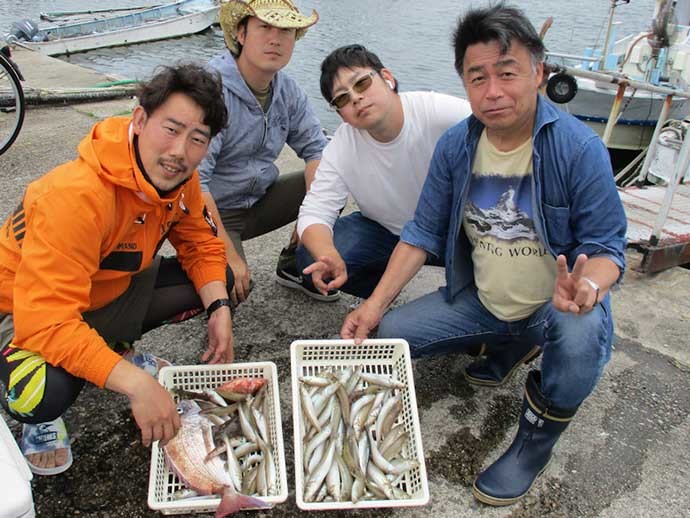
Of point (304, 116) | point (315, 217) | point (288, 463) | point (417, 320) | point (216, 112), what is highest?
point (216, 112)

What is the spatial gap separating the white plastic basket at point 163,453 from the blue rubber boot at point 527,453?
84 centimetres

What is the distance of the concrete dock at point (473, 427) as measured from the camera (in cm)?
228

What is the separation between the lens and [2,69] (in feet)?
20.4

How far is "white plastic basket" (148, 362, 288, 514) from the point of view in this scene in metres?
1.99

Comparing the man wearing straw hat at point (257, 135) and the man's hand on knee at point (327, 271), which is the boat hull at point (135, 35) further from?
the man's hand on knee at point (327, 271)

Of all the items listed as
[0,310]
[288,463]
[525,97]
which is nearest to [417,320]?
[288,463]

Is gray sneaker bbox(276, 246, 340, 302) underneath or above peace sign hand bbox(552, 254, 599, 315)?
underneath

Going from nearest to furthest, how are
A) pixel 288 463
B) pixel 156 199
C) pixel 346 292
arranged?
pixel 156 199 < pixel 288 463 < pixel 346 292

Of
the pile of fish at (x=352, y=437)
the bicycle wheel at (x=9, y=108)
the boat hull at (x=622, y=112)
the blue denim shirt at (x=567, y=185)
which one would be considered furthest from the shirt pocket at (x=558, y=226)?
the boat hull at (x=622, y=112)

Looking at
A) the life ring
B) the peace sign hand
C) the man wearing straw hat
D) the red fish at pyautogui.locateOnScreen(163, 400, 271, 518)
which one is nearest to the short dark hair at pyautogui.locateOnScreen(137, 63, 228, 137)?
the man wearing straw hat

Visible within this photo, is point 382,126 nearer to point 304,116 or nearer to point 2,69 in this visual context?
point 304,116

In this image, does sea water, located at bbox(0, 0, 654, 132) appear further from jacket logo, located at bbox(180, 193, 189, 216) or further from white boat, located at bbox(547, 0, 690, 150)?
jacket logo, located at bbox(180, 193, 189, 216)

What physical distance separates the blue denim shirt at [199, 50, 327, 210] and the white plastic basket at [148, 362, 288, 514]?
112cm

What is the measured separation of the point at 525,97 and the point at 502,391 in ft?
4.91
